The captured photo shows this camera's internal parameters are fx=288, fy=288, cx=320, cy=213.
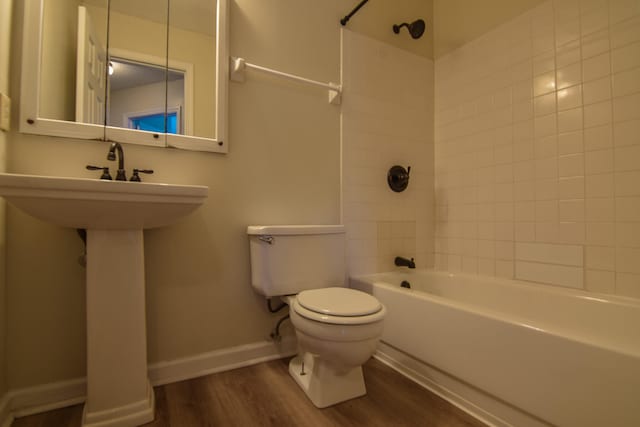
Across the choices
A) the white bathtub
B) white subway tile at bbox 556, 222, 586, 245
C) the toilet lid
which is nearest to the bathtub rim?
the white bathtub

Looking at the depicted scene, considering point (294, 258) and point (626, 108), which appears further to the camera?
point (294, 258)

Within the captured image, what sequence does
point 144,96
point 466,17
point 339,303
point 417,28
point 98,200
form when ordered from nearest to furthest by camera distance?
point 98,200
point 339,303
point 144,96
point 417,28
point 466,17

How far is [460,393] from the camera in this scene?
1.19 metres

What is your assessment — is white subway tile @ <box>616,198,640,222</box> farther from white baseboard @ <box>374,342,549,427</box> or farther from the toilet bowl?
the toilet bowl

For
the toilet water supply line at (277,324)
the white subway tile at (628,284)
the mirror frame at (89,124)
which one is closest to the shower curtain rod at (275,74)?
the mirror frame at (89,124)

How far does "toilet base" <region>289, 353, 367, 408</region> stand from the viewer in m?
1.17

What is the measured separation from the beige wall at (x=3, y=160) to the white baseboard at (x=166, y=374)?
0.26ft

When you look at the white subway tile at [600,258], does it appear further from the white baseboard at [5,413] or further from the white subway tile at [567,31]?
the white baseboard at [5,413]

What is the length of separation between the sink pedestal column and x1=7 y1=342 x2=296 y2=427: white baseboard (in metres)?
0.22

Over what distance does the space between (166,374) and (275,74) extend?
1584mm

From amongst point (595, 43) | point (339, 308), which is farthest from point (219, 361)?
point (595, 43)

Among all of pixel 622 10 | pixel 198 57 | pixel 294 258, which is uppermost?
pixel 622 10

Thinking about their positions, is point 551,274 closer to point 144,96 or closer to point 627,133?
point 627,133

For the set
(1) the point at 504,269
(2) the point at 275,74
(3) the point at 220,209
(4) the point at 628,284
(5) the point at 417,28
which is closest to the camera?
(4) the point at 628,284
